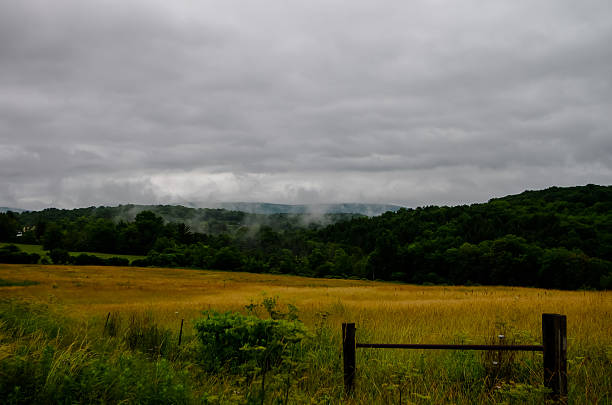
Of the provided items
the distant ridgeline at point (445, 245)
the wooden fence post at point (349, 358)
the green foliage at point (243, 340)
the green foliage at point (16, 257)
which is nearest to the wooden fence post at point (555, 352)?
the wooden fence post at point (349, 358)

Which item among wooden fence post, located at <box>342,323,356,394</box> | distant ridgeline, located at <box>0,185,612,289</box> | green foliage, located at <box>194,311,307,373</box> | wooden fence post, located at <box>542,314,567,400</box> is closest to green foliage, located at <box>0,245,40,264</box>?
distant ridgeline, located at <box>0,185,612,289</box>

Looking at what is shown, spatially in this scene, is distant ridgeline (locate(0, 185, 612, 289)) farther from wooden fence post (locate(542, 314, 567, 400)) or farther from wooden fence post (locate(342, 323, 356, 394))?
wooden fence post (locate(342, 323, 356, 394))

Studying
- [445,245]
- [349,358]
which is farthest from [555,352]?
[445,245]

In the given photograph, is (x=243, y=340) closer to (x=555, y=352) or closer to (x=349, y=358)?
(x=349, y=358)

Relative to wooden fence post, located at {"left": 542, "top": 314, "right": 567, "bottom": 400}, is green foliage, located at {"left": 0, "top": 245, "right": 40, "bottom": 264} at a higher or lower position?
lower

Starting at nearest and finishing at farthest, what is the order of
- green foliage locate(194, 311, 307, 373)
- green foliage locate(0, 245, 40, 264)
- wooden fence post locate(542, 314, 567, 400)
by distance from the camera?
wooden fence post locate(542, 314, 567, 400) → green foliage locate(194, 311, 307, 373) → green foliage locate(0, 245, 40, 264)

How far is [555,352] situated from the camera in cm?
570

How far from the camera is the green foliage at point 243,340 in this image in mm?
8703

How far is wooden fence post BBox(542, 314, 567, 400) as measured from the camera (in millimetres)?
5660

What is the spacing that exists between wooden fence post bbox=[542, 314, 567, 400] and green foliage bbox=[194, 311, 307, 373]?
4232mm

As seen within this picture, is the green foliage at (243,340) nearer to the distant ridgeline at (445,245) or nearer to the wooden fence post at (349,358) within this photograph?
the wooden fence post at (349,358)

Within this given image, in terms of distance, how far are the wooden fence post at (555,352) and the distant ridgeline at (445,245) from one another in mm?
75115

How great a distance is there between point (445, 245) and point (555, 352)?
97.9 metres

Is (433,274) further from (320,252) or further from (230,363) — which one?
(230,363)
